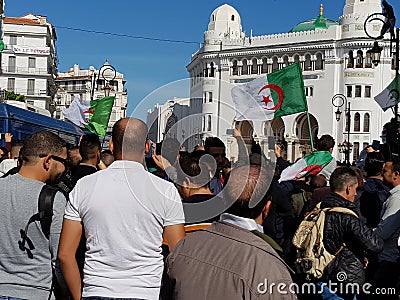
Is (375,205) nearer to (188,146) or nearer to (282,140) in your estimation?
(188,146)

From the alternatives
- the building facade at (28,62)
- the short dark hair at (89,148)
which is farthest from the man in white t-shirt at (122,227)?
the building facade at (28,62)

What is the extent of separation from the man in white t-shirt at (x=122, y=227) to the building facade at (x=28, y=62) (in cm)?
7257

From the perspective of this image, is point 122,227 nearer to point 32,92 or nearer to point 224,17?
point 32,92

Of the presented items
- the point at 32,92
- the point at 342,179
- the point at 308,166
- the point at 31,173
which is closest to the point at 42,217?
the point at 31,173

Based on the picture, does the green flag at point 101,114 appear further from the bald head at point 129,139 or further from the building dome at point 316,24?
the building dome at point 316,24

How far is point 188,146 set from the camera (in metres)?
6.08

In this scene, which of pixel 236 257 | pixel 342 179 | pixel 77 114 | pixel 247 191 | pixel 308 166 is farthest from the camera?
pixel 77 114

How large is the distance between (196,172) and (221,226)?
2103 millimetres

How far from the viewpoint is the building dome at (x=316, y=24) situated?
77.4 metres

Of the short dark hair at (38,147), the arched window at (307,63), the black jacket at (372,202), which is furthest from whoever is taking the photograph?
the arched window at (307,63)

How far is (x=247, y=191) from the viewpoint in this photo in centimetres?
339

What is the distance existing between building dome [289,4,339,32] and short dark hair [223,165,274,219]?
7502cm

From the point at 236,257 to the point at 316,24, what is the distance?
76.9 metres

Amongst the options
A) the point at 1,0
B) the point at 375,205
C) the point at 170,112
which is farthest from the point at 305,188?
the point at 1,0
